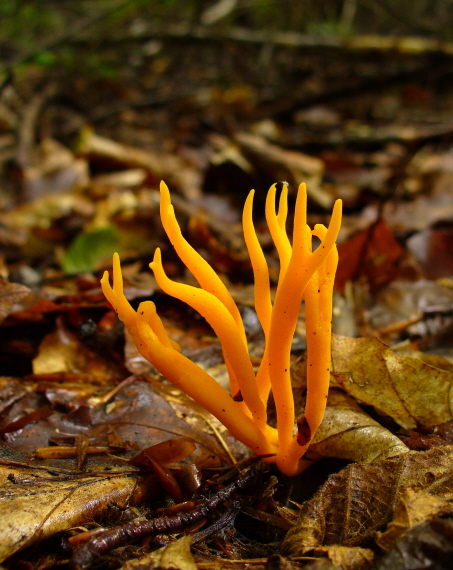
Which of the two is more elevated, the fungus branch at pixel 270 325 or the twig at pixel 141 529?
the fungus branch at pixel 270 325

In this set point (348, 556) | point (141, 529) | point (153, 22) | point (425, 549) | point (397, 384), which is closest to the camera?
point (425, 549)

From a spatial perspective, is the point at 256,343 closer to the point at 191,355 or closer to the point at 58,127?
the point at 191,355

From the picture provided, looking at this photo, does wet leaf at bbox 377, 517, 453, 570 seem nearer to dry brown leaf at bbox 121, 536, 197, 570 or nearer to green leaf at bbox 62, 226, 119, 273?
dry brown leaf at bbox 121, 536, 197, 570

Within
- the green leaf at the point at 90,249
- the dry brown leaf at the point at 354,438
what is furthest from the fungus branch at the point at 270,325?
the green leaf at the point at 90,249

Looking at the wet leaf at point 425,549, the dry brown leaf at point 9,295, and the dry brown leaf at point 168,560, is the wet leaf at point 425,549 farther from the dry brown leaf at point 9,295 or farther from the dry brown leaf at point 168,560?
the dry brown leaf at point 9,295

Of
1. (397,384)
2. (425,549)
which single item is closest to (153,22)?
(397,384)

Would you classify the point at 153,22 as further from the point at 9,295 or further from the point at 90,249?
the point at 9,295
